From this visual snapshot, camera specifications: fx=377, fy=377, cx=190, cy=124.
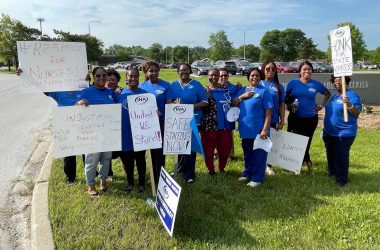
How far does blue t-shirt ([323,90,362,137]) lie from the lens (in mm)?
5331

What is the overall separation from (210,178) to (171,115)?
149cm

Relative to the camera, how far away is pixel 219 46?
90.3m

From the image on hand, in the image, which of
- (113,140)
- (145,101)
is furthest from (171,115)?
(113,140)

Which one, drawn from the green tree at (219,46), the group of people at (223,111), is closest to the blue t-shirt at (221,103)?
the group of people at (223,111)

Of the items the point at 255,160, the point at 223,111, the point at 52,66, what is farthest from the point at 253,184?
the point at 52,66

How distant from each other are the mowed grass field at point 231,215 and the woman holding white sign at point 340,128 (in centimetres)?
30

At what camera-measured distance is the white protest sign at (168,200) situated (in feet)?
12.5

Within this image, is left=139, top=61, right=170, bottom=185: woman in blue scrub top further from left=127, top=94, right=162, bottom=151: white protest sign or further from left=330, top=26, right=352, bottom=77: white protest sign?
left=330, top=26, right=352, bottom=77: white protest sign

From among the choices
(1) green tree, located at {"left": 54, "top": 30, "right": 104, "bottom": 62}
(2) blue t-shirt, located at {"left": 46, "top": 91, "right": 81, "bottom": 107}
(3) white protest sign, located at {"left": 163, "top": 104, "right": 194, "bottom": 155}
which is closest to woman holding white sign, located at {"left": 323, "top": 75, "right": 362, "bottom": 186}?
(3) white protest sign, located at {"left": 163, "top": 104, "right": 194, "bottom": 155}

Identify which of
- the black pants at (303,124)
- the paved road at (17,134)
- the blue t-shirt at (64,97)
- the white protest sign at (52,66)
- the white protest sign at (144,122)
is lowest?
the paved road at (17,134)

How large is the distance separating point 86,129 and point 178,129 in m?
1.18

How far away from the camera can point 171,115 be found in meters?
4.89

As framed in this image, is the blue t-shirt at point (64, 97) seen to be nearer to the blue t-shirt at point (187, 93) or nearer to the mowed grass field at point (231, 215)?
the mowed grass field at point (231, 215)

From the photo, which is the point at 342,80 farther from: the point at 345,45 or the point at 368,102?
the point at 368,102
